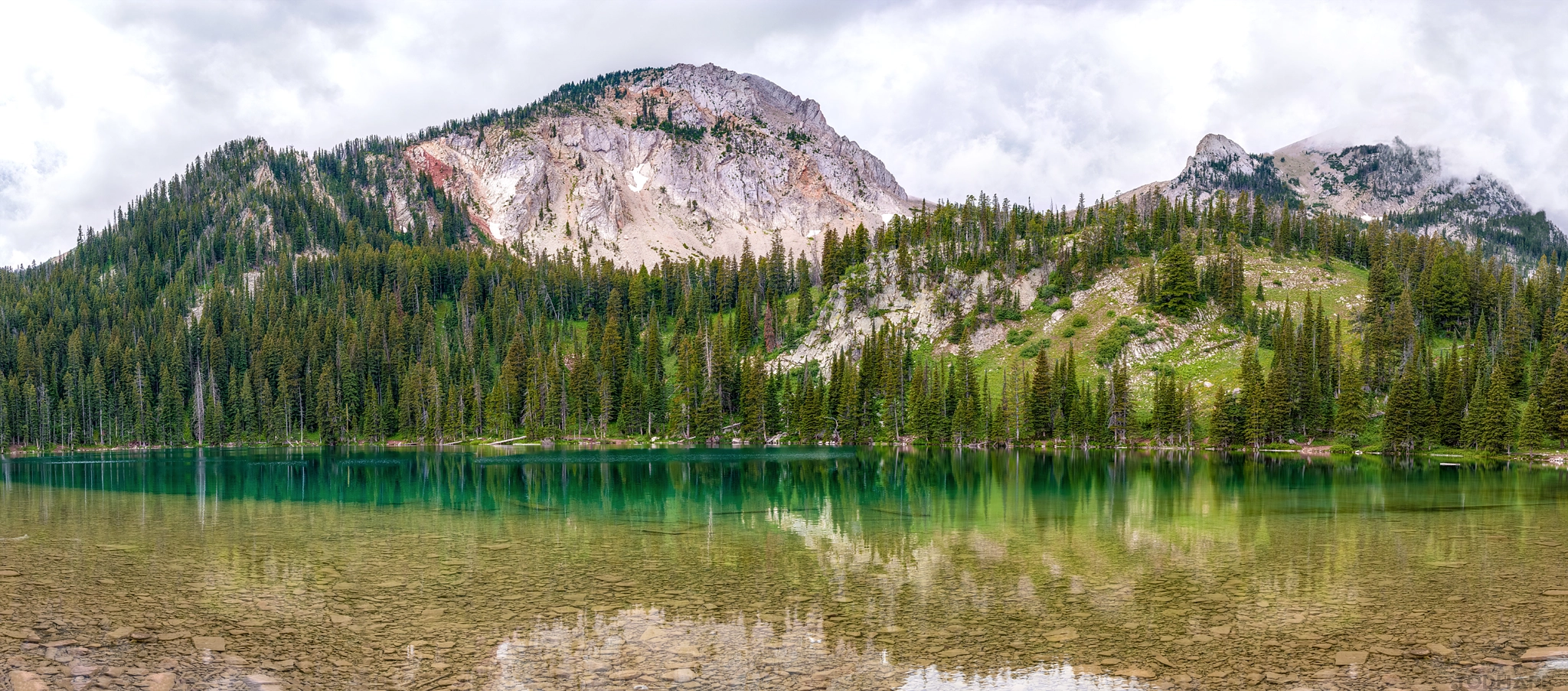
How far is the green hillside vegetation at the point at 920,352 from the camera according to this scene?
109938mm

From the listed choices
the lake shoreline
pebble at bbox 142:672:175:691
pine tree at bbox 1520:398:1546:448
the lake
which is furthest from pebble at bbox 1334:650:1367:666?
pine tree at bbox 1520:398:1546:448

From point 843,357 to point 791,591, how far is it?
115m

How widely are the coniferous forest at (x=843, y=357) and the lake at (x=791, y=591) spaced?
61853mm

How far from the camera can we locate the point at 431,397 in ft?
474

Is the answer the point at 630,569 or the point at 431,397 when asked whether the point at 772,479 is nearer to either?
the point at 630,569

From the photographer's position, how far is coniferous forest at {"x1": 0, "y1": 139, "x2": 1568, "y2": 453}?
10712cm

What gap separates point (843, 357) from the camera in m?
138

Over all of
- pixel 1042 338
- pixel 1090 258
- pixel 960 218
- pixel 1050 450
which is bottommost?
pixel 1050 450

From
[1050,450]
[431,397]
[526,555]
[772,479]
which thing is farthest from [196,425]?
[526,555]

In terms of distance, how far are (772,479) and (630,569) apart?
37.1 metres

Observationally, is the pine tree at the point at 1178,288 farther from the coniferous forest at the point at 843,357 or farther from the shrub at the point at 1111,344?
the shrub at the point at 1111,344

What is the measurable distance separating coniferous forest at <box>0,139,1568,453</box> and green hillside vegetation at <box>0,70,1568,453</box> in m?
0.49

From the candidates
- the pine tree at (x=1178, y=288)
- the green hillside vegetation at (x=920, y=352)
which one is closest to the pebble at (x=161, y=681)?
the green hillside vegetation at (x=920, y=352)

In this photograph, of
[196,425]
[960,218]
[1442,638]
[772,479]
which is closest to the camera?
[1442,638]
